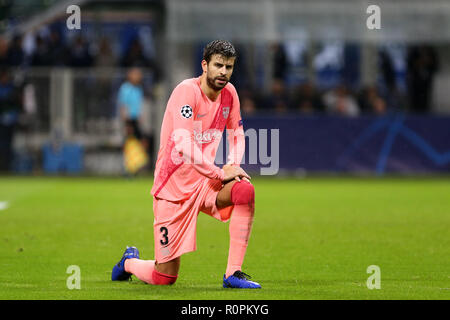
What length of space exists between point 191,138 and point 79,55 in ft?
56.2

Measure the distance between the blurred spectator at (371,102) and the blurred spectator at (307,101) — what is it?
0.96 metres

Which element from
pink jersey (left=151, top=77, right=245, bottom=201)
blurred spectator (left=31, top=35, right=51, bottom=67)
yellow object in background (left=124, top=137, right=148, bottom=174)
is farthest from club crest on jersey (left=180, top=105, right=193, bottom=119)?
blurred spectator (left=31, top=35, right=51, bottom=67)

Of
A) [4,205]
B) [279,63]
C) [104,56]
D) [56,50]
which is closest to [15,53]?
[56,50]

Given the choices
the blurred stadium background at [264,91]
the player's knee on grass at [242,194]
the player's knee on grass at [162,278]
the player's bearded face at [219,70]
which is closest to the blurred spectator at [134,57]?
the blurred stadium background at [264,91]

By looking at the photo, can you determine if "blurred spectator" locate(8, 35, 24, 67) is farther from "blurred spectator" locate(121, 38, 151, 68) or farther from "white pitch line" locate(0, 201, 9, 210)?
"white pitch line" locate(0, 201, 9, 210)

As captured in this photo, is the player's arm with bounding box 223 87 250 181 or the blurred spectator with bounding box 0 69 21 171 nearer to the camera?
the player's arm with bounding box 223 87 250 181

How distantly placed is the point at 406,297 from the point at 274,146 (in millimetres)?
15277

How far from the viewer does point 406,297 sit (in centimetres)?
696

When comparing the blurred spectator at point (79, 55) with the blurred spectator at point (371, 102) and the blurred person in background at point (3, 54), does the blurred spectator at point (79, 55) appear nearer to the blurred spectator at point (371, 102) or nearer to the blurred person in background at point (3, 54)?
the blurred person in background at point (3, 54)

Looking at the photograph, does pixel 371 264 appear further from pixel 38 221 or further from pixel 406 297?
pixel 38 221

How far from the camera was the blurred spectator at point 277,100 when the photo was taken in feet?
74.1

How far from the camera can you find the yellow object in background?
830 inches

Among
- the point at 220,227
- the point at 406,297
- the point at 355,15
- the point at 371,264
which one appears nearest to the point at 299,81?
the point at 355,15

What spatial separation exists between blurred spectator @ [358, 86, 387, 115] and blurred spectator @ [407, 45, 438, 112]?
1.24 metres
